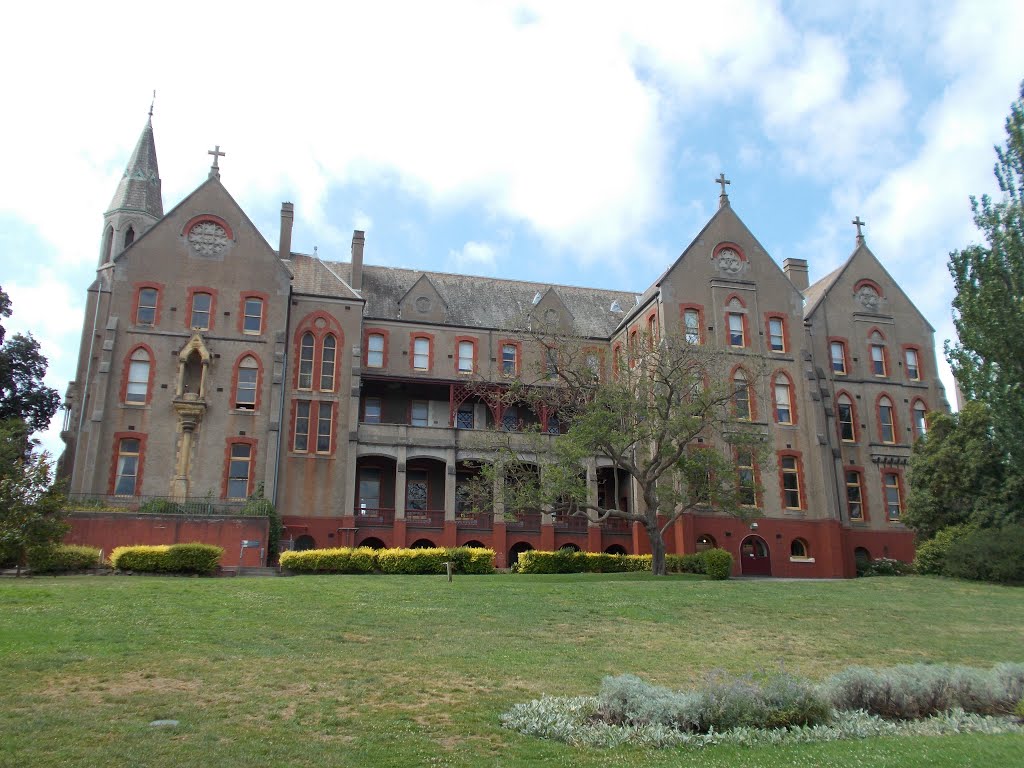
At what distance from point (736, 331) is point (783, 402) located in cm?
420

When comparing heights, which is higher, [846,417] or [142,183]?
[142,183]

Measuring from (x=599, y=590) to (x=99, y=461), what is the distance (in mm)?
23601

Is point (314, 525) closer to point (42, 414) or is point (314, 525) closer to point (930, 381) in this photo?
point (42, 414)

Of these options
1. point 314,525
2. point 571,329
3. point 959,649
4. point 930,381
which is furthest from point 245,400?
point 930,381

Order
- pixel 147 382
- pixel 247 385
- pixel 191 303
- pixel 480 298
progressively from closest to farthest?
1. pixel 147 382
2. pixel 247 385
3. pixel 191 303
4. pixel 480 298

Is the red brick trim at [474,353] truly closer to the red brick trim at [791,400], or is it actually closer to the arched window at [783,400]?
the red brick trim at [791,400]

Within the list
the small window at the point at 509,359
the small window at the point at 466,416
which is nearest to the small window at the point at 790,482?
the small window at the point at 509,359

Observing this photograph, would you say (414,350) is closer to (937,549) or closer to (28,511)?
(28,511)

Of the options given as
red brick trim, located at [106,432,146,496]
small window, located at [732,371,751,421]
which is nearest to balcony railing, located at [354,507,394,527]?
red brick trim, located at [106,432,146,496]

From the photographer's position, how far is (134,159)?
150ft

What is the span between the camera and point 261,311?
41.0 m

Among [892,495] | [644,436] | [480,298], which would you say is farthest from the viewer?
[480,298]

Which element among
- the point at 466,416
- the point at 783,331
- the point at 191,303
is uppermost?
the point at 191,303

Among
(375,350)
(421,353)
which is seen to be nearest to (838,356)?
(421,353)
